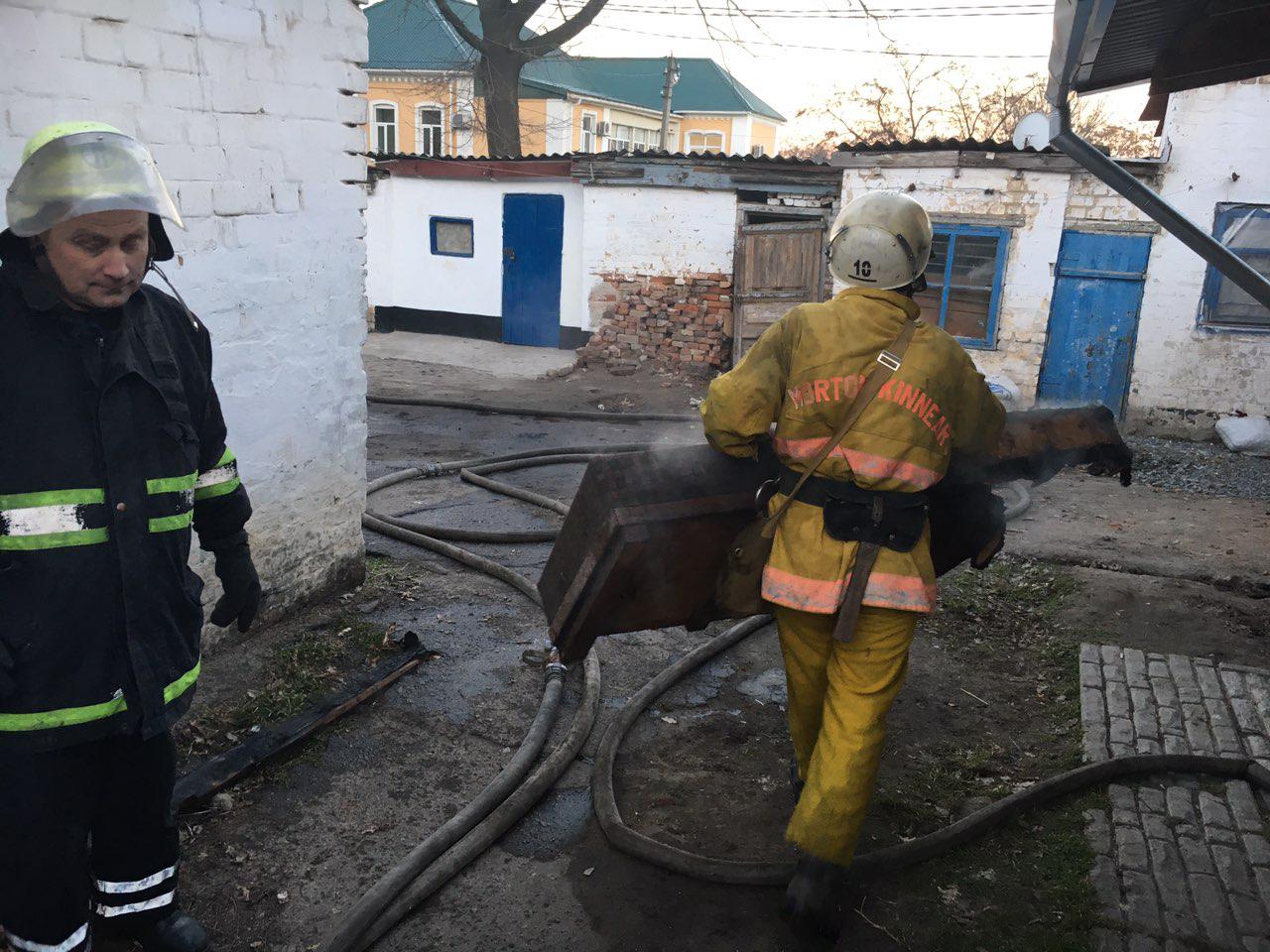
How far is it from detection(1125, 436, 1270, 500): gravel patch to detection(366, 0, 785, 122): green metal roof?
15.7 metres

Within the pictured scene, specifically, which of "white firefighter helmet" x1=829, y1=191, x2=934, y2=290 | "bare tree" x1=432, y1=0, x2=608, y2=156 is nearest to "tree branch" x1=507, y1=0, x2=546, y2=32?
"bare tree" x1=432, y1=0, x2=608, y2=156

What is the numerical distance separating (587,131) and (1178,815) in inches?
1367

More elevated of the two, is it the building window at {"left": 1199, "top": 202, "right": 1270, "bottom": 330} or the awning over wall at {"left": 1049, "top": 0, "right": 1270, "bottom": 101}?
the awning over wall at {"left": 1049, "top": 0, "right": 1270, "bottom": 101}

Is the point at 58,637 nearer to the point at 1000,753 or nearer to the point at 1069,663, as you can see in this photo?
the point at 1000,753

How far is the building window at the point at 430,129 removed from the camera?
32.0m

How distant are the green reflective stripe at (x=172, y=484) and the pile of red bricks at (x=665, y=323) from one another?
13.0m

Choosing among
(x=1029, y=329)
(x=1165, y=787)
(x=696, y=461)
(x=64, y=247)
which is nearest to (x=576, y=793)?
(x=696, y=461)

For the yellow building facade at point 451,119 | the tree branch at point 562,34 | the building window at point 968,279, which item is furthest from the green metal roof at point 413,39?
the building window at point 968,279

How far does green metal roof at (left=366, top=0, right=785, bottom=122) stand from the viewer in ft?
103

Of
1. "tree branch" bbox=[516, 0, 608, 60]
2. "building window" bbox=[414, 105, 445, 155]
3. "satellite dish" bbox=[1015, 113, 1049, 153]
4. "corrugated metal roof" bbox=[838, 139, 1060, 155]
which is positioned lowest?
"satellite dish" bbox=[1015, 113, 1049, 153]

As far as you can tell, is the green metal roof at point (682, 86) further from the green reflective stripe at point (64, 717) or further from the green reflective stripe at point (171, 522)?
the green reflective stripe at point (64, 717)

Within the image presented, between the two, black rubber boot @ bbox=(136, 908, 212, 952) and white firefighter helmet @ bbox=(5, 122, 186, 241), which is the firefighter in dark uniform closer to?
white firefighter helmet @ bbox=(5, 122, 186, 241)

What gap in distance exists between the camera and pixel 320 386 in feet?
16.2

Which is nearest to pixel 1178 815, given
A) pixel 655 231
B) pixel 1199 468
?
pixel 1199 468
